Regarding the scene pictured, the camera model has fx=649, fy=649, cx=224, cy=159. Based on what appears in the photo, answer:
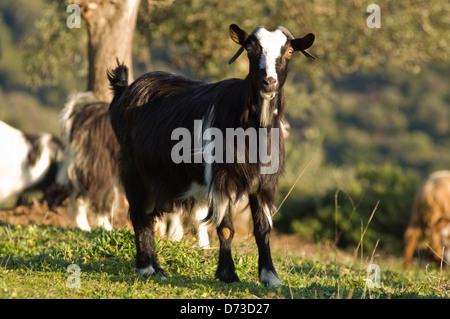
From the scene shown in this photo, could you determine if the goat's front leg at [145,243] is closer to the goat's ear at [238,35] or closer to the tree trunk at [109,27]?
the goat's ear at [238,35]

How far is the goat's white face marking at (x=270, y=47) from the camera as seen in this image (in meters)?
5.32

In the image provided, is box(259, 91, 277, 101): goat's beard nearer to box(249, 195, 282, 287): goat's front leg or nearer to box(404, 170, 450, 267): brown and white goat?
box(249, 195, 282, 287): goat's front leg

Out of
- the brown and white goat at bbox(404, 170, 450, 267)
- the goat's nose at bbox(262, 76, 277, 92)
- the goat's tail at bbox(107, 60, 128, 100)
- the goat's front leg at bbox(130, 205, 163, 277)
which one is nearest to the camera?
the goat's nose at bbox(262, 76, 277, 92)

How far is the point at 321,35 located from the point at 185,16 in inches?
144

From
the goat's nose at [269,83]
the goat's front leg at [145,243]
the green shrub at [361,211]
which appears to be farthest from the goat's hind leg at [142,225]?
the green shrub at [361,211]

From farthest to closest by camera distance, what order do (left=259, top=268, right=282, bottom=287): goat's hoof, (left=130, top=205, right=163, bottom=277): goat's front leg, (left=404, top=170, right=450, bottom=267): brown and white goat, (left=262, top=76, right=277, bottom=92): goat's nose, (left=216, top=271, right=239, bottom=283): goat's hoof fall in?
(left=404, top=170, right=450, bottom=267): brown and white goat < (left=130, top=205, right=163, bottom=277): goat's front leg < (left=216, top=271, right=239, bottom=283): goat's hoof < (left=259, top=268, right=282, bottom=287): goat's hoof < (left=262, top=76, right=277, bottom=92): goat's nose

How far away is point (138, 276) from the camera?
20.5 feet

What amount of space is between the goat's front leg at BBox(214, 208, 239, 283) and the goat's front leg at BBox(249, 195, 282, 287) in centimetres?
24

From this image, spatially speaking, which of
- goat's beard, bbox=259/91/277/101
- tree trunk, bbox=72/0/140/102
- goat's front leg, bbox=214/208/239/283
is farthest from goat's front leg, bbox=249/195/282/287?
tree trunk, bbox=72/0/140/102

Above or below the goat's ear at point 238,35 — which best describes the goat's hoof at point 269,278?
below

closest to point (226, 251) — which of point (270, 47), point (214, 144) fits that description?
point (214, 144)

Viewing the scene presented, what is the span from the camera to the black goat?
18.2 ft

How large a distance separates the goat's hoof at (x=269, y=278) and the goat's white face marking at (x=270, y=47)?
5.89 ft
